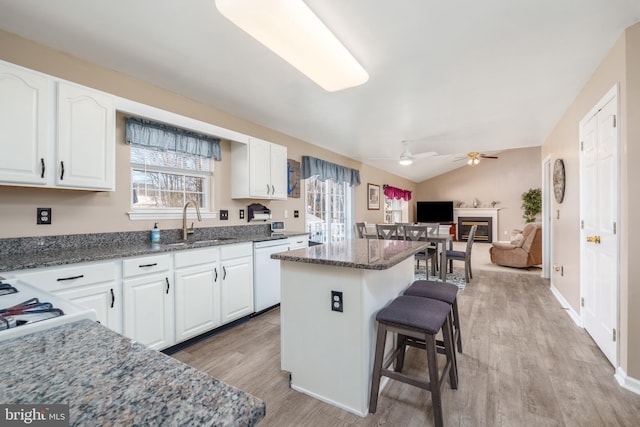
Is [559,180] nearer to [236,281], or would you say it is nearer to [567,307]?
[567,307]

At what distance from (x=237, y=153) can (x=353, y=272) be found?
2.33 metres

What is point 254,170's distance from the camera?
3414 mm

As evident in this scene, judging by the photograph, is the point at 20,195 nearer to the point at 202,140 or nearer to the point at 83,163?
the point at 83,163

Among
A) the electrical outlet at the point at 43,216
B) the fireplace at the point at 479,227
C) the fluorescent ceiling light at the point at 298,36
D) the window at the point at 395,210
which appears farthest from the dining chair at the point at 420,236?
the fireplace at the point at 479,227

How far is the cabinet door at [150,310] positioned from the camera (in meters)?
2.08

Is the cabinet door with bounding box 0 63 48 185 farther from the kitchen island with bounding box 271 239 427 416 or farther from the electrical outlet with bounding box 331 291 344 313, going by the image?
the electrical outlet with bounding box 331 291 344 313

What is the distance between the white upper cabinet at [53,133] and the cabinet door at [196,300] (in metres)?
0.93

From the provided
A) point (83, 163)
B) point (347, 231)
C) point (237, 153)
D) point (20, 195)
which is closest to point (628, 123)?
point (237, 153)

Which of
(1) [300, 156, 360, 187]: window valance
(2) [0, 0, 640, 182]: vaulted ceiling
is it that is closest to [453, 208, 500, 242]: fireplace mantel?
(1) [300, 156, 360, 187]: window valance

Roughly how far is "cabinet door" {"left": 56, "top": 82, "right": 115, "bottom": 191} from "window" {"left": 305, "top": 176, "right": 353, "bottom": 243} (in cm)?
290

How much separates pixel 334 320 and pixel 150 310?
4.76ft

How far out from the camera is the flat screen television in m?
10.4

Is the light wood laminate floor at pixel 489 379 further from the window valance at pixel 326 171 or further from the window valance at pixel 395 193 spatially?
the window valance at pixel 395 193

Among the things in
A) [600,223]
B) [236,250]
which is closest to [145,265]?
[236,250]
